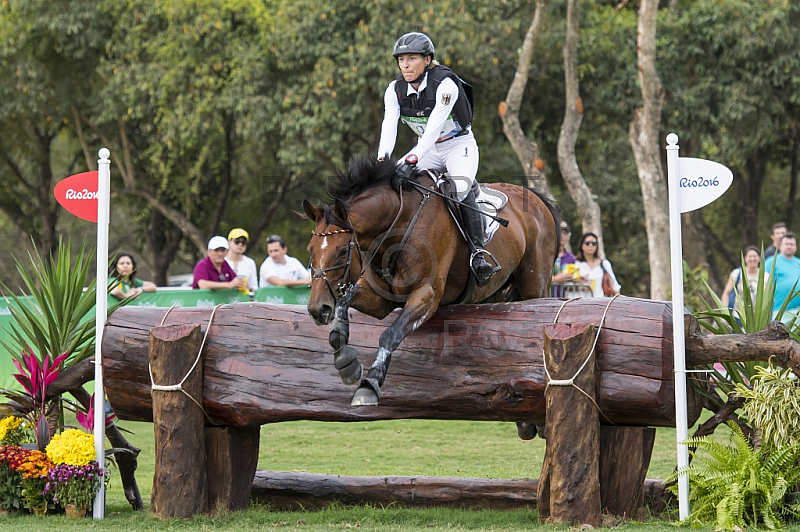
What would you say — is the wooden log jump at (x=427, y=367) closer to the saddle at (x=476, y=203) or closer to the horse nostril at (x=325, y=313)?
the saddle at (x=476, y=203)

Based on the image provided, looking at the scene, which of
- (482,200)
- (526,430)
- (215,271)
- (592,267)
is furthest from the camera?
(592,267)

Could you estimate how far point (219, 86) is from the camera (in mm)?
18875

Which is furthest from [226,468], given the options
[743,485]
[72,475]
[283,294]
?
[283,294]

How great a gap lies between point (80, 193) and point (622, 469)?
4197mm

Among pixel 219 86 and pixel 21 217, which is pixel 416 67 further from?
pixel 21 217

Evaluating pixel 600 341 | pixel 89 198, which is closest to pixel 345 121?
pixel 89 198

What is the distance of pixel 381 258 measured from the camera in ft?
19.2

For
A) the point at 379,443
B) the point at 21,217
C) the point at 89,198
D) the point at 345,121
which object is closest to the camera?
the point at 89,198

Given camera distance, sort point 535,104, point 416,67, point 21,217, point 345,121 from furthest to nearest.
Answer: point 21,217 < point 535,104 < point 345,121 < point 416,67

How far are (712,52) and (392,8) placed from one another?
626cm

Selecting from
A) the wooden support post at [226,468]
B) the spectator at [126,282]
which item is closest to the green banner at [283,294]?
the spectator at [126,282]

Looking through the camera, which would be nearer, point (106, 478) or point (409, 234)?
point (409, 234)

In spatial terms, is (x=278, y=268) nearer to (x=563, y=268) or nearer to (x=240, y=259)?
(x=240, y=259)

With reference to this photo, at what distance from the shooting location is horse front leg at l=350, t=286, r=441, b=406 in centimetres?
525
